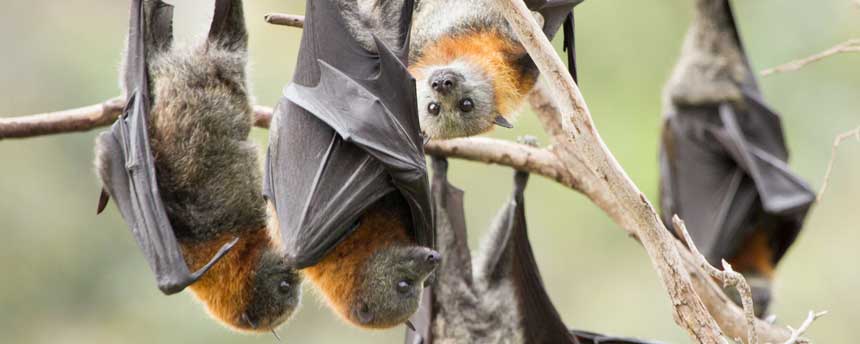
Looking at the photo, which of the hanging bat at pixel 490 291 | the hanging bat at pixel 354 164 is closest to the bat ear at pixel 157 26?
the hanging bat at pixel 354 164

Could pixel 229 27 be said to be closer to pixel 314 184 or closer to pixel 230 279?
pixel 314 184

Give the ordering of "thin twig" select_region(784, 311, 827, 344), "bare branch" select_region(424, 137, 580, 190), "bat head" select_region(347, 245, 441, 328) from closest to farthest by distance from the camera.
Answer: "thin twig" select_region(784, 311, 827, 344) < "bat head" select_region(347, 245, 441, 328) < "bare branch" select_region(424, 137, 580, 190)

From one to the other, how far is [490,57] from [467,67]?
0.43 feet

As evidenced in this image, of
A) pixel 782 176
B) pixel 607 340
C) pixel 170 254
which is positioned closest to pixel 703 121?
pixel 782 176

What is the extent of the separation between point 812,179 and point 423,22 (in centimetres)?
781

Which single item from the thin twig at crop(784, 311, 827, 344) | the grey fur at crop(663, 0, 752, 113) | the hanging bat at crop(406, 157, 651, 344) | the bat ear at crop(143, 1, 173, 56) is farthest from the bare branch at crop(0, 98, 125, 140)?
the grey fur at crop(663, 0, 752, 113)

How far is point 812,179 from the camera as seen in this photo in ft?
38.2

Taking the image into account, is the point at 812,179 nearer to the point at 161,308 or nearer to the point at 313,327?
the point at 313,327

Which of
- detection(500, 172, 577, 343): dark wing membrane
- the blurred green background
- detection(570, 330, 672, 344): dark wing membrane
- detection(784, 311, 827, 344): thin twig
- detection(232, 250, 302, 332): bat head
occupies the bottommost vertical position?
the blurred green background

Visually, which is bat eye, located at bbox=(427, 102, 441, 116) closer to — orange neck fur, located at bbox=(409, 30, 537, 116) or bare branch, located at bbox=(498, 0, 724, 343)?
orange neck fur, located at bbox=(409, 30, 537, 116)

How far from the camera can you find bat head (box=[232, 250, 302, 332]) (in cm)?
471

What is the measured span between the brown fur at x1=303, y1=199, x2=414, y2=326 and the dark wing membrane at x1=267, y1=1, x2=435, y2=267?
0.50 feet

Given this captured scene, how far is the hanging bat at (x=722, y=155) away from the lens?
27.8 feet

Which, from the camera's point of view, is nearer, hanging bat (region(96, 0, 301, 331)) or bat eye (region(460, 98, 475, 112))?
hanging bat (region(96, 0, 301, 331))
